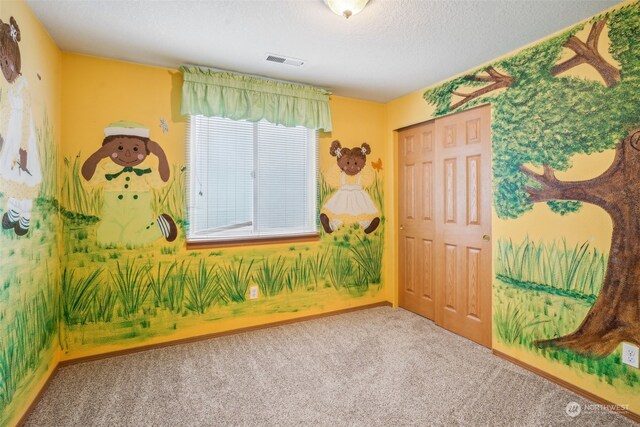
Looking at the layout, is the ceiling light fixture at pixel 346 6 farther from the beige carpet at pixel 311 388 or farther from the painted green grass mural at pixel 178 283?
the beige carpet at pixel 311 388

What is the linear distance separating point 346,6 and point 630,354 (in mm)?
2633

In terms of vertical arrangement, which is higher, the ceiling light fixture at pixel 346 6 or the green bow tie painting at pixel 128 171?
the ceiling light fixture at pixel 346 6

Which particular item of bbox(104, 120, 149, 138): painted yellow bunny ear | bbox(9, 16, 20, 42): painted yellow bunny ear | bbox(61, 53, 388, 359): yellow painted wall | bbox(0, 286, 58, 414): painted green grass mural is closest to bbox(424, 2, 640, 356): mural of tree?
bbox(61, 53, 388, 359): yellow painted wall

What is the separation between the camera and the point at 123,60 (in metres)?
2.73

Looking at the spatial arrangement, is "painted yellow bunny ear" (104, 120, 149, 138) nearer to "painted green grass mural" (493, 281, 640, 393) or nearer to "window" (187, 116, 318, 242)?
"window" (187, 116, 318, 242)

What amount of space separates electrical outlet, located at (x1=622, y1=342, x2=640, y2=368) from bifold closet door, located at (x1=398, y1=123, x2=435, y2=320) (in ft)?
5.30

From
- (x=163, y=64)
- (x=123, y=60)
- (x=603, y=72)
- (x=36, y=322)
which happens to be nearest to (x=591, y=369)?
(x=603, y=72)

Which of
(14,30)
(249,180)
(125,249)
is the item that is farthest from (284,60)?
(125,249)

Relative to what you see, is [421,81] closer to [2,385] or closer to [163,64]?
[163,64]

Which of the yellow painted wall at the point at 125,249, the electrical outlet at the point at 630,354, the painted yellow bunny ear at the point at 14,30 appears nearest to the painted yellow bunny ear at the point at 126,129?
the yellow painted wall at the point at 125,249

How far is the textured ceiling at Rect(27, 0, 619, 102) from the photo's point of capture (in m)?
2.00

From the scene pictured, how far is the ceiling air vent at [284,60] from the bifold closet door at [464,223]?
1500 millimetres

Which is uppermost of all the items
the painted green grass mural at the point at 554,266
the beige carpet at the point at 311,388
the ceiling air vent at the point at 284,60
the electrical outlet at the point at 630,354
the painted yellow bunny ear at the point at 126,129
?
the ceiling air vent at the point at 284,60

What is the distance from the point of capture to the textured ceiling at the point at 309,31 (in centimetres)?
200
